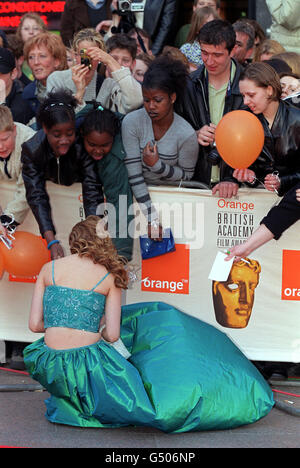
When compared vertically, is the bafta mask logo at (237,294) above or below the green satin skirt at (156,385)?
above

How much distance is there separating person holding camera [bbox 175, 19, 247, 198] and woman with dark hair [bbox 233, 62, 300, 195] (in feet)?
0.88

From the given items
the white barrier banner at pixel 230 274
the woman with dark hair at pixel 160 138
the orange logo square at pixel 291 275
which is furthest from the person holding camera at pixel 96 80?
the orange logo square at pixel 291 275

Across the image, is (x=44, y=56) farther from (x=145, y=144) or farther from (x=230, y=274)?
(x=230, y=274)

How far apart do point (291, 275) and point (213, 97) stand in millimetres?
1512

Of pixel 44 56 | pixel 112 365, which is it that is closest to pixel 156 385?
pixel 112 365

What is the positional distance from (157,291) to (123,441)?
1676 mm

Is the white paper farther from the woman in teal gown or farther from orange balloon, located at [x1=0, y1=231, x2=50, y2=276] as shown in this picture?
orange balloon, located at [x1=0, y1=231, x2=50, y2=276]

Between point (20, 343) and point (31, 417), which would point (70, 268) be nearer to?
point (31, 417)

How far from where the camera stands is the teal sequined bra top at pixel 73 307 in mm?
4855

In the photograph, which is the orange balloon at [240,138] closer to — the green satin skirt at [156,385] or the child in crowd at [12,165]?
the green satin skirt at [156,385]

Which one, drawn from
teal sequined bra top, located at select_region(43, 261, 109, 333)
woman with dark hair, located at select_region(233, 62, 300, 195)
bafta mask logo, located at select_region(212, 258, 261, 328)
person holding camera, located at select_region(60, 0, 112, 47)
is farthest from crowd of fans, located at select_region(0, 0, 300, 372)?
person holding camera, located at select_region(60, 0, 112, 47)

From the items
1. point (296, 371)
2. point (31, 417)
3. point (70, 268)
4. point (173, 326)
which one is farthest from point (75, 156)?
point (296, 371)

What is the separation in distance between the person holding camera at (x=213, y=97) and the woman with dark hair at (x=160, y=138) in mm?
123

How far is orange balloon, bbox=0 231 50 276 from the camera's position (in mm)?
5750
